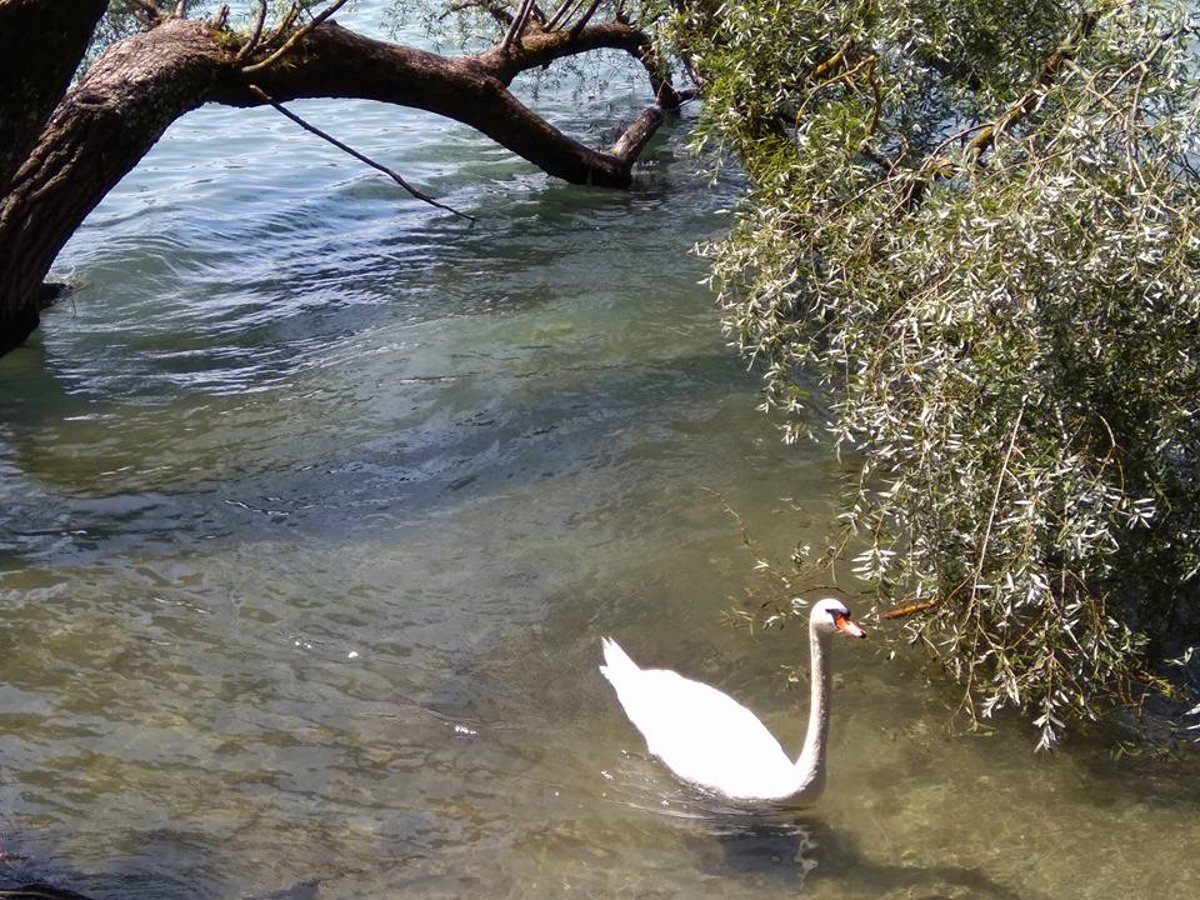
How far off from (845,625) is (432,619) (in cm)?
235

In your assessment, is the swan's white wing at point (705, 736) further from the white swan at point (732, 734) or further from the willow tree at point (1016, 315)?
the willow tree at point (1016, 315)

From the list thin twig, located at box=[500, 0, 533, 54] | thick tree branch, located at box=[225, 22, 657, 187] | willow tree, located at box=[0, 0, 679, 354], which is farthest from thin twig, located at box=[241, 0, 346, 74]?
thin twig, located at box=[500, 0, 533, 54]

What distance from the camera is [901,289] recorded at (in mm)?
5766

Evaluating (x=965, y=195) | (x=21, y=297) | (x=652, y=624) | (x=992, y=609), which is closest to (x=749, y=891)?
(x=992, y=609)

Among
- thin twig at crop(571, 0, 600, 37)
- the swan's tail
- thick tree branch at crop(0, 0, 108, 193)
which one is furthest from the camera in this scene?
thin twig at crop(571, 0, 600, 37)

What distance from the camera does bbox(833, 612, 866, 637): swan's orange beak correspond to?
17.4ft

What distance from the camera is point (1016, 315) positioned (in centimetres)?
489

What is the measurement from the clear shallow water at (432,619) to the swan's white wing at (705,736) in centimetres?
15

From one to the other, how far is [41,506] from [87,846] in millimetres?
3265

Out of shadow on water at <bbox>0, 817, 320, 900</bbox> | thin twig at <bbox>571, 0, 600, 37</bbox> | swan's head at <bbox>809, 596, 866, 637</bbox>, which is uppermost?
thin twig at <bbox>571, 0, 600, 37</bbox>

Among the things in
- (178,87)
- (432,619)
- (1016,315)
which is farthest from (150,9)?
(1016,315)

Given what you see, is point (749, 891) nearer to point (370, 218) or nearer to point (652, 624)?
point (652, 624)

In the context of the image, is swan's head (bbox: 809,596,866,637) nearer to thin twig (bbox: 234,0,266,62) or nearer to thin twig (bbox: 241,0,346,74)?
thin twig (bbox: 241,0,346,74)

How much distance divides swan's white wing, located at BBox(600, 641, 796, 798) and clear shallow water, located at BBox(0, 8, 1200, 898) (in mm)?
147
